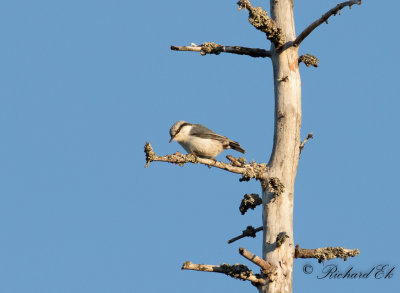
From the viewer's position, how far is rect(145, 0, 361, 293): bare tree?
25.6 ft

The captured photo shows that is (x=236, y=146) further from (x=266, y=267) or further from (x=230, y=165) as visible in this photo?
(x=266, y=267)

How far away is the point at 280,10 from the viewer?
8.39m

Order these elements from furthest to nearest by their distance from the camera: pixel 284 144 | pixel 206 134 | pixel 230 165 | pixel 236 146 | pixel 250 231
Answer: pixel 236 146, pixel 206 134, pixel 250 231, pixel 230 165, pixel 284 144

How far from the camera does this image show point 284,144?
822cm

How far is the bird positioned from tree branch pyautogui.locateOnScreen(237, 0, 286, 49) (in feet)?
13.0

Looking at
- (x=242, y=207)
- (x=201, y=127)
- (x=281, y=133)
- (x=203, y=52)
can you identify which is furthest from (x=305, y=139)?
(x=201, y=127)

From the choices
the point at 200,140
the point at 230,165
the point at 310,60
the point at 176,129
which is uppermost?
the point at 176,129

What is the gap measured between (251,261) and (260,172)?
134 centimetres

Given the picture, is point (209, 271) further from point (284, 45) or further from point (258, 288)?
point (284, 45)

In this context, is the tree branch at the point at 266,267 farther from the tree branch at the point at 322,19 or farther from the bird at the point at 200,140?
the bird at the point at 200,140

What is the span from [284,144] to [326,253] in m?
1.49

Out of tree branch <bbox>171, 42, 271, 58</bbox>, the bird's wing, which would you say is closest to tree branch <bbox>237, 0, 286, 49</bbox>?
tree branch <bbox>171, 42, 271, 58</bbox>

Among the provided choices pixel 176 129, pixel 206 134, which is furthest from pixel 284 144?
pixel 176 129

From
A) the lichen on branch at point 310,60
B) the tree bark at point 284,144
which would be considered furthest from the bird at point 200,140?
the lichen on branch at point 310,60
